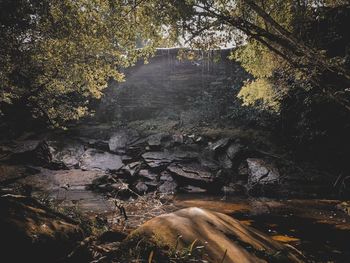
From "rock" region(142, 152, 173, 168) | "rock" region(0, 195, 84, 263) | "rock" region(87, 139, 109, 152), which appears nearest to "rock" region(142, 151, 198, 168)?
"rock" region(142, 152, 173, 168)

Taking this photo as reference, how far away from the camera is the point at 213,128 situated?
20172 mm

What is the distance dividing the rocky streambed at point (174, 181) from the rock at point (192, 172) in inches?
1.9

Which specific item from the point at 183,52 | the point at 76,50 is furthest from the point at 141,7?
the point at 76,50

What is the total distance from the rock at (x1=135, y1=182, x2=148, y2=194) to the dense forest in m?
0.09

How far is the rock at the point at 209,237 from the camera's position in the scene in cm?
397

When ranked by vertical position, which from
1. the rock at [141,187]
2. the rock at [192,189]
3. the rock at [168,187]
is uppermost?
the rock at [141,187]

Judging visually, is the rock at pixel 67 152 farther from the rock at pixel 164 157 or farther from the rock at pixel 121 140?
the rock at pixel 164 157

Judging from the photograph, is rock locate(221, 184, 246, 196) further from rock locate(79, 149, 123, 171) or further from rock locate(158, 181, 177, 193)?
rock locate(79, 149, 123, 171)

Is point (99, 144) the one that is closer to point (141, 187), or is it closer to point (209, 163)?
point (141, 187)

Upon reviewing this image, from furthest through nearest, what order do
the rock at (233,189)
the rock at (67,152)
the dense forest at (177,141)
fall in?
the rock at (67,152) → the rock at (233,189) → the dense forest at (177,141)

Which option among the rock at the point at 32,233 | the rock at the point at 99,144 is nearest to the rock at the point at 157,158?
the rock at the point at 99,144

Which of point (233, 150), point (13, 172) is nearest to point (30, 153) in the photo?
point (13, 172)

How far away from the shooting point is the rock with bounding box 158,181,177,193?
1473 cm

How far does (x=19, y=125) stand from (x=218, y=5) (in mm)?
17922
